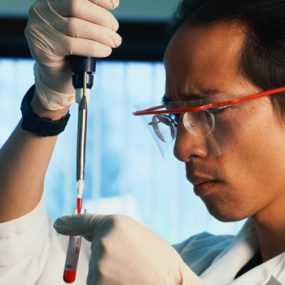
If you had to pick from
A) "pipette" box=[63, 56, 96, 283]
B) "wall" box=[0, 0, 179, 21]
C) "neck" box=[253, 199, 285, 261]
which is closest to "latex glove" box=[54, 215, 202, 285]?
"pipette" box=[63, 56, 96, 283]

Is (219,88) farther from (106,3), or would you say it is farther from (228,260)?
(228,260)

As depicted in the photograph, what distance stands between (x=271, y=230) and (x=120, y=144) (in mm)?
2250

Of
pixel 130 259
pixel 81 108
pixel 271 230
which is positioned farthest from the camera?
pixel 271 230

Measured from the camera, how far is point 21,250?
170cm

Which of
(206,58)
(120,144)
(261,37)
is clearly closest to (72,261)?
(206,58)

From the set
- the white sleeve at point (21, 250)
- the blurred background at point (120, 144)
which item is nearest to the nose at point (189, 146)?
the white sleeve at point (21, 250)

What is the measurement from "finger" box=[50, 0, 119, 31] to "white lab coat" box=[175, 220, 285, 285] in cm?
62

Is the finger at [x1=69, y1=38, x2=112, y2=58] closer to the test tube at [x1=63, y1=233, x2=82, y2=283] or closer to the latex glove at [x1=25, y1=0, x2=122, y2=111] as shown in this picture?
the latex glove at [x1=25, y1=0, x2=122, y2=111]

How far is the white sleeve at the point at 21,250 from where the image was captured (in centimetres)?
169

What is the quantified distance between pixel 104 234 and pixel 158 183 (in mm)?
2610

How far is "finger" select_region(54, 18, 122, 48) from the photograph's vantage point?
150cm

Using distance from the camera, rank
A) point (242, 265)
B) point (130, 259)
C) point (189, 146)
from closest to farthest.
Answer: point (130, 259)
point (189, 146)
point (242, 265)

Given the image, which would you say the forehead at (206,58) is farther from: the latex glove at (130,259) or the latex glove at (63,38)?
the latex glove at (130,259)

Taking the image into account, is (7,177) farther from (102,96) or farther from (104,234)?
(102,96)
